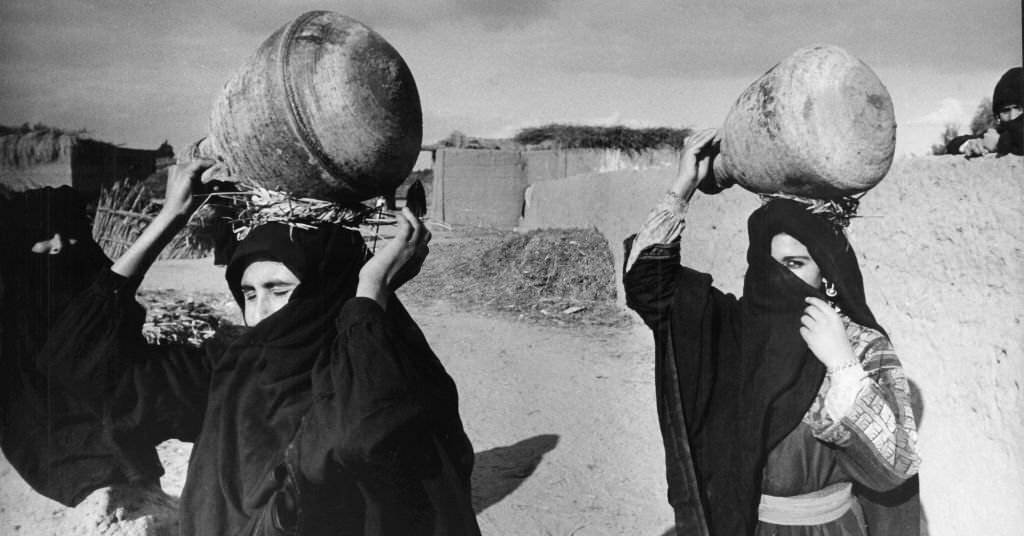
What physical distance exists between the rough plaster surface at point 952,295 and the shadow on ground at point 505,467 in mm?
1270

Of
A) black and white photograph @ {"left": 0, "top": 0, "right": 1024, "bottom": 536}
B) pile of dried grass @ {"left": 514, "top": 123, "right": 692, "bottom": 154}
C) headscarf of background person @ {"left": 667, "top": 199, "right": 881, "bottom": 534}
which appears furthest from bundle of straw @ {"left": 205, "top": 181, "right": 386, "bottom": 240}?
pile of dried grass @ {"left": 514, "top": 123, "right": 692, "bottom": 154}

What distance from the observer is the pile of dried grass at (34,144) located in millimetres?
2557

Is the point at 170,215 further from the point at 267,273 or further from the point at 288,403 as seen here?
the point at 288,403

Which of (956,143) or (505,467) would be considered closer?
(956,143)

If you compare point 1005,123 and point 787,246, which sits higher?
point 1005,123

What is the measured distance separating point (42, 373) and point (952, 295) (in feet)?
9.59

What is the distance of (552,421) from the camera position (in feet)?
11.8

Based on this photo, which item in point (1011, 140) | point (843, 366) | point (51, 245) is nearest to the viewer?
point (843, 366)

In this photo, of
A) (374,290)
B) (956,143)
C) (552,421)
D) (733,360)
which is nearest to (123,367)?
(374,290)

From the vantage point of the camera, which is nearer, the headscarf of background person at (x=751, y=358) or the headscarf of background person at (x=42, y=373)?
the headscarf of background person at (x=751, y=358)

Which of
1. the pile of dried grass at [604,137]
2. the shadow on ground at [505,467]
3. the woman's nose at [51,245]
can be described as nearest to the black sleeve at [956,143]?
the pile of dried grass at [604,137]

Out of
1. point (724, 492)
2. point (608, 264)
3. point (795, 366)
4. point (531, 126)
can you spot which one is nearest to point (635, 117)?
point (531, 126)

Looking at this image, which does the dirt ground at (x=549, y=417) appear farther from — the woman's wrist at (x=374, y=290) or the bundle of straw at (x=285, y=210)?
the woman's wrist at (x=374, y=290)

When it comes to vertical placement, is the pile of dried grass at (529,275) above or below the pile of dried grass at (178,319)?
above
